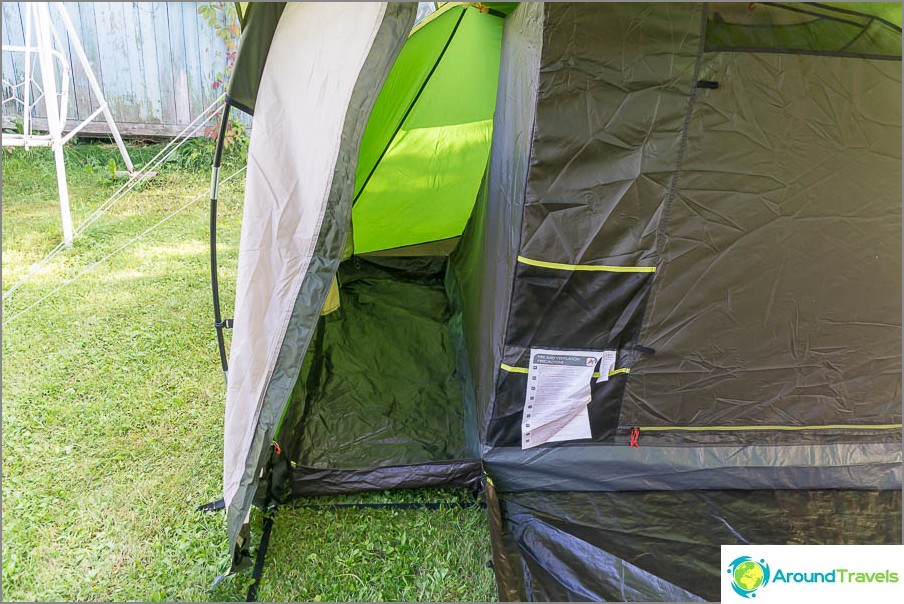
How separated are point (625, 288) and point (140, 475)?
5.59ft

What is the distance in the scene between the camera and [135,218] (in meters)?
4.20

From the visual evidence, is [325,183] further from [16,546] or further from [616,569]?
[16,546]

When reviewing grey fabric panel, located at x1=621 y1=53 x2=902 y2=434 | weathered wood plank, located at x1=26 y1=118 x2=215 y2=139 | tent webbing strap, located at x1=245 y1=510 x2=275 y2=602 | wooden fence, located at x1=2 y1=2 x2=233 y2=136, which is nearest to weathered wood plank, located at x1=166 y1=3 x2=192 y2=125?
wooden fence, located at x1=2 y1=2 x2=233 y2=136

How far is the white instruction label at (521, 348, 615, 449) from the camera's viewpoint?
191 cm

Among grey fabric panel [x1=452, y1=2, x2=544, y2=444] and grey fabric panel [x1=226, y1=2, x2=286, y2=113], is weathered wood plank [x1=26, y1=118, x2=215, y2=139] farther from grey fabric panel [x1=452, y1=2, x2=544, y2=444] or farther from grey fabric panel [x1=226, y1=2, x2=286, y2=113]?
grey fabric panel [x1=226, y1=2, x2=286, y2=113]

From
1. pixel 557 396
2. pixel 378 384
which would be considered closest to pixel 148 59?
pixel 378 384

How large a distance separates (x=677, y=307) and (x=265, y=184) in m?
1.20

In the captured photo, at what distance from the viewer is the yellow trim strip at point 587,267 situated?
5.85ft

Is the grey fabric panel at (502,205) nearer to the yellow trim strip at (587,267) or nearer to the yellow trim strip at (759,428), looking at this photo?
the yellow trim strip at (587,267)

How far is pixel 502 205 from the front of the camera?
2076 millimetres

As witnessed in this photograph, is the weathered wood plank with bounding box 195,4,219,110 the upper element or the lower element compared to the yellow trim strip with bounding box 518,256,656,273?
upper

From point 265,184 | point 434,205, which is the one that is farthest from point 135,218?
point 265,184

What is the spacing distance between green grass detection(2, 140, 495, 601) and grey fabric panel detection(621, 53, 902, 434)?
2.74 ft

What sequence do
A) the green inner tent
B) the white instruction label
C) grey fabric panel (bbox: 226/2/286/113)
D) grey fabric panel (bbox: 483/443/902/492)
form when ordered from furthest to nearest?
the green inner tent → grey fabric panel (bbox: 483/443/902/492) → the white instruction label → grey fabric panel (bbox: 226/2/286/113)
